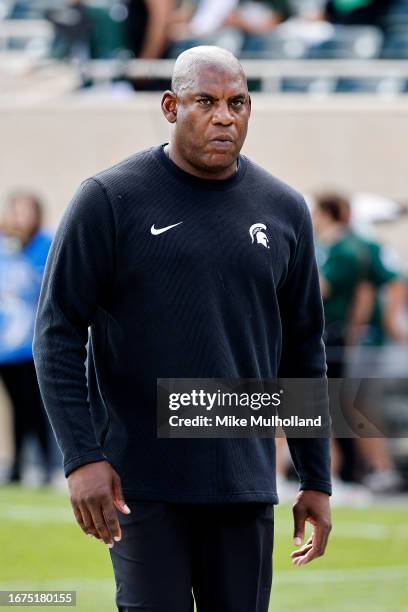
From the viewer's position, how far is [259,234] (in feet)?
12.6

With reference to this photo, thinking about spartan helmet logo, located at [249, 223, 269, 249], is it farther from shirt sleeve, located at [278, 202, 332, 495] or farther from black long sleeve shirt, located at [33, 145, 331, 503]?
shirt sleeve, located at [278, 202, 332, 495]

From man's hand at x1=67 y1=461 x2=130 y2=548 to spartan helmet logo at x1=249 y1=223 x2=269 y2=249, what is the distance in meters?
0.67

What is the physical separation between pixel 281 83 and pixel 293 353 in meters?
13.0

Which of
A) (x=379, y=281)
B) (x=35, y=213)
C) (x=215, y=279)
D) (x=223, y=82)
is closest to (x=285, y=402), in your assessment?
(x=215, y=279)

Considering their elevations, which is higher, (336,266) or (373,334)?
(336,266)

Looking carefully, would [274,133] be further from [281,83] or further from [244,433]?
[244,433]

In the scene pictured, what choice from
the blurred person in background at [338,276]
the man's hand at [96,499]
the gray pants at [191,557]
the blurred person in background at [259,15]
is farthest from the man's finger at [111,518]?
the blurred person in background at [259,15]

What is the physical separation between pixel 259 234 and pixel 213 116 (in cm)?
32

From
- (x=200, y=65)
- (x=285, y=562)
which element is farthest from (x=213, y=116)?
(x=285, y=562)

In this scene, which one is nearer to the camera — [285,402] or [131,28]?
[285,402]

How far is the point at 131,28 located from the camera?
1599 centimetres

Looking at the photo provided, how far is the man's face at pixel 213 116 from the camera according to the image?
12.3ft

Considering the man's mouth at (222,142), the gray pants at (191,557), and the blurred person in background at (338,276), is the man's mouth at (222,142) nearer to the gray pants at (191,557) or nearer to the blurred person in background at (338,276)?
the gray pants at (191,557)

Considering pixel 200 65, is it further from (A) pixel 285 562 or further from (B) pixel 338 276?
(B) pixel 338 276
